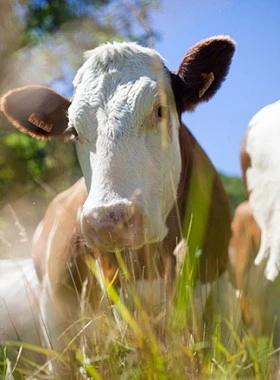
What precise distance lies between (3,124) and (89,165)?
924 cm

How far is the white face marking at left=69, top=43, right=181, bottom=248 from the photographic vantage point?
367cm

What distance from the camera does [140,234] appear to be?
3566 millimetres

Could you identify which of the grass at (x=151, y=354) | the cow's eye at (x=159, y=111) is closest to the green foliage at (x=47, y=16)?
the cow's eye at (x=159, y=111)

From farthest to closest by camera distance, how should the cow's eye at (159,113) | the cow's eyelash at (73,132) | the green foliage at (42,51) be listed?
the green foliage at (42,51), the cow's eyelash at (73,132), the cow's eye at (159,113)

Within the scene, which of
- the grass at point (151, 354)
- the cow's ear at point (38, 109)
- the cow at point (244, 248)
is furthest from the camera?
the cow's ear at point (38, 109)

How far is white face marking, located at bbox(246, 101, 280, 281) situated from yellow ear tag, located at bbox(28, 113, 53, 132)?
53.3 inches

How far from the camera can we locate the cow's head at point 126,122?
3.52m

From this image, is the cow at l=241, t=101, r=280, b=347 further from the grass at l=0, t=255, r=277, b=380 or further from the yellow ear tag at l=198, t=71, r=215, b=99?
the grass at l=0, t=255, r=277, b=380

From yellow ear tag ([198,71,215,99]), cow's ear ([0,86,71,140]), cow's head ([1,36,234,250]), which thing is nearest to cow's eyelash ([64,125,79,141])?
cow's head ([1,36,234,250])

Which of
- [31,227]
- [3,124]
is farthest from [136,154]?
[3,124]

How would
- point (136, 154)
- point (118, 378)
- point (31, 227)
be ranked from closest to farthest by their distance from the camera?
point (118, 378) → point (136, 154) → point (31, 227)

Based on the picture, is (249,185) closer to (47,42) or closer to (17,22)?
(17,22)

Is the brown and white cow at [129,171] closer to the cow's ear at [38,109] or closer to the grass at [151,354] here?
the cow's ear at [38,109]

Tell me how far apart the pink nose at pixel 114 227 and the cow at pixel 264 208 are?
0.76 meters
